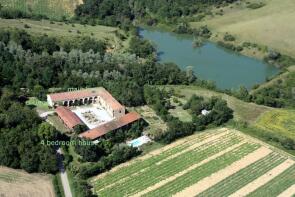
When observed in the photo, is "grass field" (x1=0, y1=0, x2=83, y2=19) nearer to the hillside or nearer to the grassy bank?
the hillside

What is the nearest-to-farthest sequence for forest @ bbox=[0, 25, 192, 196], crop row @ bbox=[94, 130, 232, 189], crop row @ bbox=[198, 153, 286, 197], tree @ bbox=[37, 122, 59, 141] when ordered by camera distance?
crop row @ bbox=[198, 153, 286, 197] → crop row @ bbox=[94, 130, 232, 189] → forest @ bbox=[0, 25, 192, 196] → tree @ bbox=[37, 122, 59, 141]

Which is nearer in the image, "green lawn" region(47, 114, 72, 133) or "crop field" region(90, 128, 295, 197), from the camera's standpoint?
"crop field" region(90, 128, 295, 197)

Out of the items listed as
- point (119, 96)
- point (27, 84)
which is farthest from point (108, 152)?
point (27, 84)

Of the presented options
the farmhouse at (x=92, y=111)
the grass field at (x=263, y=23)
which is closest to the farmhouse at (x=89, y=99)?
the farmhouse at (x=92, y=111)

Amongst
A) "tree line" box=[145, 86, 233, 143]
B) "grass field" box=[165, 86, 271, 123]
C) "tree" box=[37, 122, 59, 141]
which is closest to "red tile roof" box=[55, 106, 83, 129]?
"tree" box=[37, 122, 59, 141]

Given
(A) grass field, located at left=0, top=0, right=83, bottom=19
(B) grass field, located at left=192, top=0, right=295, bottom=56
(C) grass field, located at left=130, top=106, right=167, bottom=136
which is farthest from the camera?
(A) grass field, located at left=0, top=0, right=83, bottom=19

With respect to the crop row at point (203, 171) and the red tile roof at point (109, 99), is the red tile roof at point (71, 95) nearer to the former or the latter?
the red tile roof at point (109, 99)
